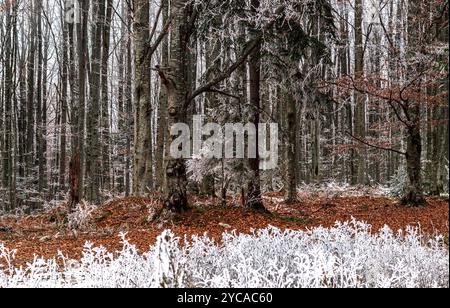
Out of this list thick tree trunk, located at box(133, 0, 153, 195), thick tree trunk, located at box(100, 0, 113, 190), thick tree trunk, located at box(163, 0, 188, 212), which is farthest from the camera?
thick tree trunk, located at box(100, 0, 113, 190)

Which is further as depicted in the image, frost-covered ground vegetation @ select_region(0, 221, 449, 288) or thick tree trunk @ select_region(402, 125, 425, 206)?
thick tree trunk @ select_region(402, 125, 425, 206)

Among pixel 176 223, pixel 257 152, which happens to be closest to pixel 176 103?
pixel 257 152

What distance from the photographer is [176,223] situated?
8758 mm

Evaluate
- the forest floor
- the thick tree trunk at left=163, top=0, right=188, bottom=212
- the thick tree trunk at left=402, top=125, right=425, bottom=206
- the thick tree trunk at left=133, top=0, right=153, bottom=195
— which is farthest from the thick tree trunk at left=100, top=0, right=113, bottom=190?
the thick tree trunk at left=402, top=125, right=425, bottom=206

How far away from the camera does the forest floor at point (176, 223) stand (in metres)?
7.55

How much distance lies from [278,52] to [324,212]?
14.9 feet

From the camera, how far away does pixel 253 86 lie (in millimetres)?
10156

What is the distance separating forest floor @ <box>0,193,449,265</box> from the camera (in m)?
7.55

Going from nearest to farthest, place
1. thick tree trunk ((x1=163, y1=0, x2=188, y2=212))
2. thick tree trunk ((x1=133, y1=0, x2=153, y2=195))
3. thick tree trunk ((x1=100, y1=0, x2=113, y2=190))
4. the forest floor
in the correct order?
1. the forest floor
2. thick tree trunk ((x1=163, y1=0, x2=188, y2=212))
3. thick tree trunk ((x1=133, y1=0, x2=153, y2=195))
4. thick tree trunk ((x1=100, y1=0, x2=113, y2=190))

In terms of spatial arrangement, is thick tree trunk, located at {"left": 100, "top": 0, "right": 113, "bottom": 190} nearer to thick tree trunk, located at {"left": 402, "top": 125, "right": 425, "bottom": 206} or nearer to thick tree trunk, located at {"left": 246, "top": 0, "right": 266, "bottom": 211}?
thick tree trunk, located at {"left": 246, "top": 0, "right": 266, "bottom": 211}

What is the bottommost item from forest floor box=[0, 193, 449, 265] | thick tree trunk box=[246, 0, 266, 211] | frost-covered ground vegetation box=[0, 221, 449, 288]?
forest floor box=[0, 193, 449, 265]
